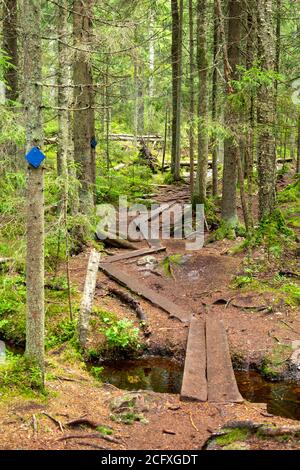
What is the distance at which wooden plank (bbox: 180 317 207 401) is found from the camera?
660 cm

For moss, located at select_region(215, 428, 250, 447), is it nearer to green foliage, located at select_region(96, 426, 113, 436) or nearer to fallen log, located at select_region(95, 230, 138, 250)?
green foliage, located at select_region(96, 426, 113, 436)

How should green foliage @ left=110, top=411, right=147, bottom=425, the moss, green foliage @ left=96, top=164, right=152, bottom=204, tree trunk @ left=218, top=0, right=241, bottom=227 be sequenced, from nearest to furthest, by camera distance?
the moss
green foliage @ left=110, top=411, right=147, bottom=425
tree trunk @ left=218, top=0, right=241, bottom=227
green foliage @ left=96, top=164, right=152, bottom=204

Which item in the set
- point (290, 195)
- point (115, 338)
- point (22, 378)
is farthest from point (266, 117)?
point (22, 378)

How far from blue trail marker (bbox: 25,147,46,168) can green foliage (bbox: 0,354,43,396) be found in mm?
2586

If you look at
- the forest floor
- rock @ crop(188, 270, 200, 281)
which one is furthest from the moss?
rock @ crop(188, 270, 200, 281)

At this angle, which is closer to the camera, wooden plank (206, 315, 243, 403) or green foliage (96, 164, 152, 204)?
wooden plank (206, 315, 243, 403)

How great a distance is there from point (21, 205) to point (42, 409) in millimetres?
3890

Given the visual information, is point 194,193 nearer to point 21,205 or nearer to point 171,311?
point 171,311

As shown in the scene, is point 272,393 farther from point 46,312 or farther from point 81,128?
point 81,128

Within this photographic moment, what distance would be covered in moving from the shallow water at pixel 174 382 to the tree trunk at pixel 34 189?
96.4 inches

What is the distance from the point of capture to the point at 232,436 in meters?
5.21

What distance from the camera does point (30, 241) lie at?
5578mm
